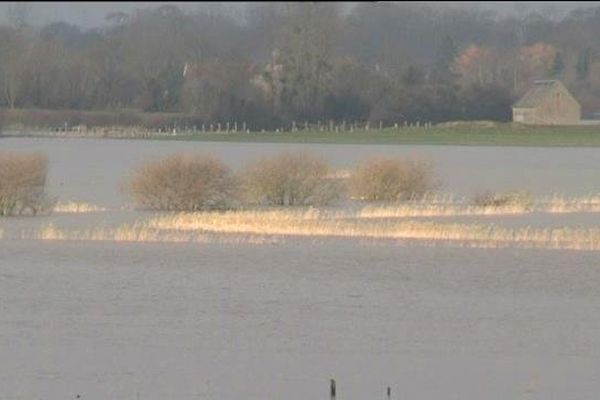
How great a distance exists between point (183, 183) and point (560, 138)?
164 feet

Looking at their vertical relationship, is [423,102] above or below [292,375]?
below

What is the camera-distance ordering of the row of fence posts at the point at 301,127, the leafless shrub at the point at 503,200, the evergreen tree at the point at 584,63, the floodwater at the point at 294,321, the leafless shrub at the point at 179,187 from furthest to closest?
the evergreen tree at the point at 584,63 → the row of fence posts at the point at 301,127 → the leafless shrub at the point at 503,200 → the leafless shrub at the point at 179,187 → the floodwater at the point at 294,321

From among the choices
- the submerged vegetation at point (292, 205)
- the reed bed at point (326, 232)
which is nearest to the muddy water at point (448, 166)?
the submerged vegetation at point (292, 205)

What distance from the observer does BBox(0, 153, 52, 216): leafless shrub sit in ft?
108

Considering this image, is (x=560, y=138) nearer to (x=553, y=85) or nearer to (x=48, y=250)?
(x=553, y=85)

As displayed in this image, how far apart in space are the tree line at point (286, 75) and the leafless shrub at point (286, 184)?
56408 millimetres

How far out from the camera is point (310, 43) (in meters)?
105

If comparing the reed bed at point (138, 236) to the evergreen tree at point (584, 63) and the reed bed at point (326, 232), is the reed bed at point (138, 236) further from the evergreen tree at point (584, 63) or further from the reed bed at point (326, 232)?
the evergreen tree at point (584, 63)

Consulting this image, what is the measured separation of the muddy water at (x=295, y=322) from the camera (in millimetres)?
14008

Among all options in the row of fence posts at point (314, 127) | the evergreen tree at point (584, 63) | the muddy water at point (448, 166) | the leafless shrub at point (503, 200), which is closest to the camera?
the leafless shrub at point (503, 200)

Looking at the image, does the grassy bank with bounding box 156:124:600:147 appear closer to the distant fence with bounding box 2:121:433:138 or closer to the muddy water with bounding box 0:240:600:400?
the distant fence with bounding box 2:121:433:138

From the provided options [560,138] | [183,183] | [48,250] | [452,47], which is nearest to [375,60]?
[452,47]

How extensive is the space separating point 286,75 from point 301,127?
605 centimetres

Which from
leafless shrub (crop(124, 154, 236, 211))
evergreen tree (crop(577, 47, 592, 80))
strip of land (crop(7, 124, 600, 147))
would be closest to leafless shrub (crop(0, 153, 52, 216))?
leafless shrub (crop(124, 154, 236, 211))
